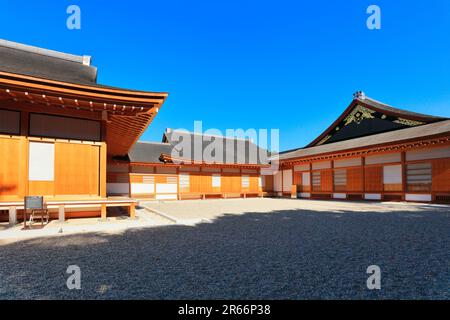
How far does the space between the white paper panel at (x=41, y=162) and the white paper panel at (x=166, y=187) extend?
11.5m

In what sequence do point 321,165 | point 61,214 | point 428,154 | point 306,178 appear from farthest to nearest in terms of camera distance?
point 306,178 < point 321,165 < point 428,154 < point 61,214

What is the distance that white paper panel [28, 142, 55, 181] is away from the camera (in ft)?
21.4

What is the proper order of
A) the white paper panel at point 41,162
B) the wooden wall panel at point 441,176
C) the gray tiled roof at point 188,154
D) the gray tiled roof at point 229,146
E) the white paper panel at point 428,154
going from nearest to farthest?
the white paper panel at point 41,162 < the wooden wall panel at point 441,176 < the white paper panel at point 428,154 < the gray tiled roof at point 188,154 < the gray tiled roof at point 229,146

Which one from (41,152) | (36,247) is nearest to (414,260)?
(36,247)

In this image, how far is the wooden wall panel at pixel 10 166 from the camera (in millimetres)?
6211

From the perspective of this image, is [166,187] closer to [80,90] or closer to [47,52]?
[47,52]

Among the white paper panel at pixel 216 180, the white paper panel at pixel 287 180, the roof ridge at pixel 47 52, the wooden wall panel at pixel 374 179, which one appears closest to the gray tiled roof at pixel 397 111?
the wooden wall panel at pixel 374 179

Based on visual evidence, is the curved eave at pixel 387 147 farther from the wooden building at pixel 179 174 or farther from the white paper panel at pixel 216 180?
the white paper panel at pixel 216 180

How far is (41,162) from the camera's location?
6605 millimetres

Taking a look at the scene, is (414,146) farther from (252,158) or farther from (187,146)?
(187,146)

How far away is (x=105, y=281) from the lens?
2799 mm

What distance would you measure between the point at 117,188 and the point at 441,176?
17802mm

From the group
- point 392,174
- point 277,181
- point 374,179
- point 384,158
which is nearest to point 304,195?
point 277,181
